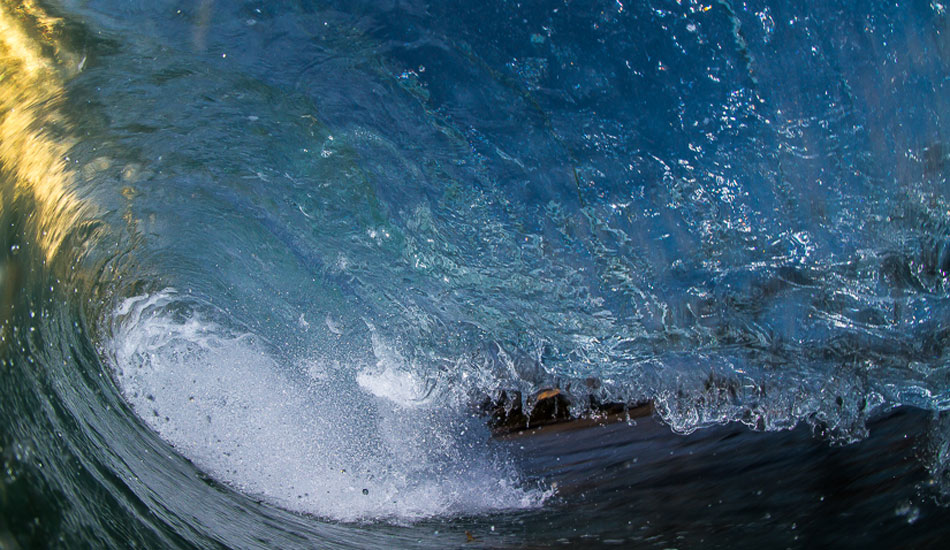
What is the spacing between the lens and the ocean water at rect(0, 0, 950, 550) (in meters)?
1.68

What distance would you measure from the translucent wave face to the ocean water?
0.4 inches

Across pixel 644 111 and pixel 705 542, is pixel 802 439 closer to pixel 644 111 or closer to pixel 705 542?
pixel 705 542

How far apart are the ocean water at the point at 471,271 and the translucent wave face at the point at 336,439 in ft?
0.03

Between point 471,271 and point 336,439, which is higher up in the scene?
point 471,271

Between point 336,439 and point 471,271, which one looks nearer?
point 471,271

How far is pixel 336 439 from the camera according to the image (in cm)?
215

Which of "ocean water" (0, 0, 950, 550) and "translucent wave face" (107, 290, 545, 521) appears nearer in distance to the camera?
"ocean water" (0, 0, 950, 550)

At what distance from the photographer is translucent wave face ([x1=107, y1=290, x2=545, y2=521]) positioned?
7.04 feet

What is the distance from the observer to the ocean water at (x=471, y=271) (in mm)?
1676

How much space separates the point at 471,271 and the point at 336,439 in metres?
0.77

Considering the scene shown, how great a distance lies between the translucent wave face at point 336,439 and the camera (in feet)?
7.04

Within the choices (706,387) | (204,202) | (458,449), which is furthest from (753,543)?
(204,202)

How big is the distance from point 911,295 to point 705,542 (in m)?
1.12

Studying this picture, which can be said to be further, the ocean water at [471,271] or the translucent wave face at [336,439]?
the translucent wave face at [336,439]
